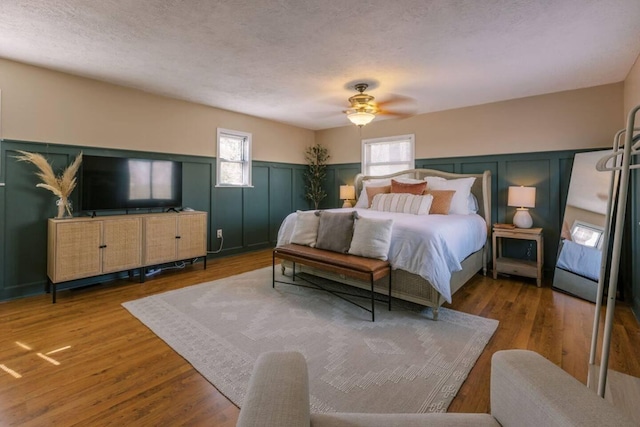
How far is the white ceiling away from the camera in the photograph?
2.14 m

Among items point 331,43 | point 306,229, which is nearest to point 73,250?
point 306,229

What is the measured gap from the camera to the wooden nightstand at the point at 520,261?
355 centimetres

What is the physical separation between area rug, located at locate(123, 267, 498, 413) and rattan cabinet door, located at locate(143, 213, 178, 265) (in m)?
0.71

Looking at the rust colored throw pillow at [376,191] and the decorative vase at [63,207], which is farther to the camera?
the rust colored throw pillow at [376,191]

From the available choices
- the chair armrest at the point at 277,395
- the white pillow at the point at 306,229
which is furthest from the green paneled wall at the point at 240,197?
→ the chair armrest at the point at 277,395

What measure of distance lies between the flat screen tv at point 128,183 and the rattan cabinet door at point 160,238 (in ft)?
1.07

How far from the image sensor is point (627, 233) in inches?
132

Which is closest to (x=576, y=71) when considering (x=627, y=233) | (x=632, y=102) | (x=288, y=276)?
(x=632, y=102)

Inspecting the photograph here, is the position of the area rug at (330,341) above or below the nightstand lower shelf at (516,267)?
below

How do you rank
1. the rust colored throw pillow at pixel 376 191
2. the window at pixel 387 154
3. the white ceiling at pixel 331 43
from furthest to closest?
the window at pixel 387 154, the rust colored throw pillow at pixel 376 191, the white ceiling at pixel 331 43

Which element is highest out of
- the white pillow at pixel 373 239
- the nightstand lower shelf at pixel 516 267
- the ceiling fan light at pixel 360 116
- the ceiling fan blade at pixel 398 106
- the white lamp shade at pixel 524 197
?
the ceiling fan blade at pixel 398 106

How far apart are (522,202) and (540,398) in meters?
3.63

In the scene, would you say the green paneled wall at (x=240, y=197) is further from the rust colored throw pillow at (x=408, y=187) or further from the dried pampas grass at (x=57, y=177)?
the rust colored throw pillow at (x=408, y=187)

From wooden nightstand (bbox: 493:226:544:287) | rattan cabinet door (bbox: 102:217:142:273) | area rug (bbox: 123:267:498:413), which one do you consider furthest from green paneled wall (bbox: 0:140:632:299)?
area rug (bbox: 123:267:498:413)
